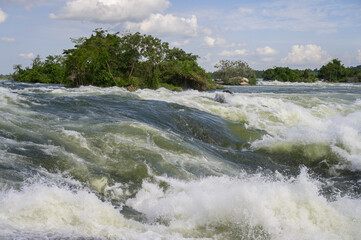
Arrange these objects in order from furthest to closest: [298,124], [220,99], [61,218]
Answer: [220,99]
[298,124]
[61,218]

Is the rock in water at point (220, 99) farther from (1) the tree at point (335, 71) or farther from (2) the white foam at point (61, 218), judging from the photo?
(1) the tree at point (335, 71)

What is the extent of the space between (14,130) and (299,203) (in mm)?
5527

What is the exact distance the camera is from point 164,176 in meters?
6.05

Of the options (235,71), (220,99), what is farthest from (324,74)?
(220,99)

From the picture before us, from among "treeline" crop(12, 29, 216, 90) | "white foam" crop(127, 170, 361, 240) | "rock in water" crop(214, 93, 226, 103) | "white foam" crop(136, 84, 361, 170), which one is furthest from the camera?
"treeline" crop(12, 29, 216, 90)

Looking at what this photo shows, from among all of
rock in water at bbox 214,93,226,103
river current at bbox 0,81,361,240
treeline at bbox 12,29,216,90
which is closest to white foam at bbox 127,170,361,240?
river current at bbox 0,81,361,240

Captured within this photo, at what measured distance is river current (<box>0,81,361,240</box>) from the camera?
13.1ft

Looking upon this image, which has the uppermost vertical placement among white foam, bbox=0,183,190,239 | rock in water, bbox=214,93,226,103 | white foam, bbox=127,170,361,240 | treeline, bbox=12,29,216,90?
treeline, bbox=12,29,216,90

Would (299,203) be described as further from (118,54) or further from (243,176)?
(118,54)

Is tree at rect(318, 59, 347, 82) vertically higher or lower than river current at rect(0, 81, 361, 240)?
higher

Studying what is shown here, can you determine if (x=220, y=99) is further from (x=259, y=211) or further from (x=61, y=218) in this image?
(x=61, y=218)

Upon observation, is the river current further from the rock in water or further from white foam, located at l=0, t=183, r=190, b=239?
the rock in water

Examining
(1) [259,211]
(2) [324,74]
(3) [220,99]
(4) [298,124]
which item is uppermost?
(2) [324,74]

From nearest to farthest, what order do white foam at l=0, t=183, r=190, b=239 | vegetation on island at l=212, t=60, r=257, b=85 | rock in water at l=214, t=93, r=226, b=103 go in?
1. white foam at l=0, t=183, r=190, b=239
2. rock in water at l=214, t=93, r=226, b=103
3. vegetation on island at l=212, t=60, r=257, b=85
